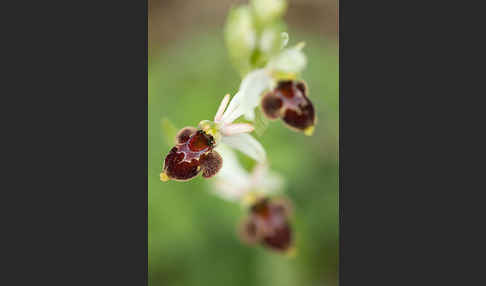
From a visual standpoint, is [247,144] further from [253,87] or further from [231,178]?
[231,178]

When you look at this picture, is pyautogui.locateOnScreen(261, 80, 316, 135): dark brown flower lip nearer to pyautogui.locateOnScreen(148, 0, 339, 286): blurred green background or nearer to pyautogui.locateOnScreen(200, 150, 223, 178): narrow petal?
pyautogui.locateOnScreen(200, 150, 223, 178): narrow petal

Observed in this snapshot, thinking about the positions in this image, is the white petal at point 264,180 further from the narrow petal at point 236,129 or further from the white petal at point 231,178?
the narrow petal at point 236,129

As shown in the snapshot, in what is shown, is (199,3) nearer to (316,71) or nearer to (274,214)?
(316,71)

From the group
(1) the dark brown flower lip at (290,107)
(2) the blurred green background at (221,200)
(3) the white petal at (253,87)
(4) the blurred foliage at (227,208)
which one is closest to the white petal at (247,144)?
(3) the white petal at (253,87)

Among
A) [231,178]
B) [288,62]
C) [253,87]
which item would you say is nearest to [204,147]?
[253,87]

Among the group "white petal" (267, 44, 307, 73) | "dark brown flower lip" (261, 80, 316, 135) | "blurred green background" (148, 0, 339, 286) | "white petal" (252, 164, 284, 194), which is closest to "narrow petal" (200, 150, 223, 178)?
"dark brown flower lip" (261, 80, 316, 135)
